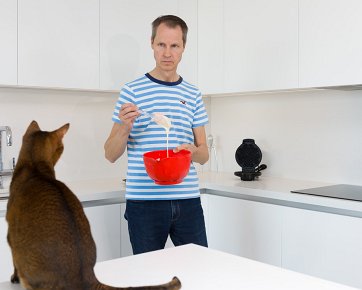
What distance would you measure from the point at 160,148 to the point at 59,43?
3.24 ft

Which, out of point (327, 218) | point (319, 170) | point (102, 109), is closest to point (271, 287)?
point (327, 218)

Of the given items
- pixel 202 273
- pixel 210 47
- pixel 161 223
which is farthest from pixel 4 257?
pixel 210 47

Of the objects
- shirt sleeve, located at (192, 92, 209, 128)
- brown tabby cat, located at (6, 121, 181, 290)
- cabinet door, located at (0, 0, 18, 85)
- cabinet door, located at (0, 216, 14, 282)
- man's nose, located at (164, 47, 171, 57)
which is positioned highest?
cabinet door, located at (0, 0, 18, 85)

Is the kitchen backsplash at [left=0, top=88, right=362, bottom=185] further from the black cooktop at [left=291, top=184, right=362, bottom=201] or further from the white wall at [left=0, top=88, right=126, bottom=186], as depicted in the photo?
the black cooktop at [left=291, top=184, right=362, bottom=201]

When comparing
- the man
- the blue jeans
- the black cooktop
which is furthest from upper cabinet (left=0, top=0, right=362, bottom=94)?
the blue jeans

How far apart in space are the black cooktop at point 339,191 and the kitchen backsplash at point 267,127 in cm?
15

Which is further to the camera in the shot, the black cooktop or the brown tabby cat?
the black cooktop

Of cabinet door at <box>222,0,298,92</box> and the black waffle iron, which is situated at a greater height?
cabinet door at <box>222,0,298,92</box>

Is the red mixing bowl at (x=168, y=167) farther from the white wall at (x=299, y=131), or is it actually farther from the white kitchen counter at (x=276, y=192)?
the white wall at (x=299, y=131)

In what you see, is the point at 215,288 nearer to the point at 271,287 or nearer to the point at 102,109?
the point at 271,287

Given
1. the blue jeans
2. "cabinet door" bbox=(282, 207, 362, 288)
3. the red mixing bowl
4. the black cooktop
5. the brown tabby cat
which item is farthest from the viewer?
the black cooktop

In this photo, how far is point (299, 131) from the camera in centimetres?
309

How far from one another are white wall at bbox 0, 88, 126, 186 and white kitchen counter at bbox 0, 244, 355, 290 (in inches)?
70.2

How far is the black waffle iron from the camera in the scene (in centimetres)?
303
